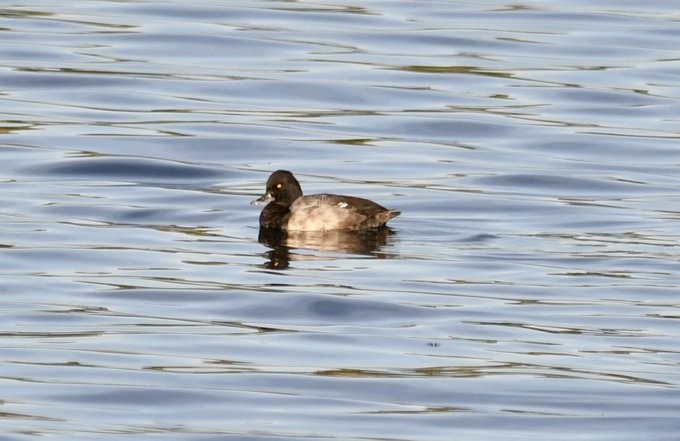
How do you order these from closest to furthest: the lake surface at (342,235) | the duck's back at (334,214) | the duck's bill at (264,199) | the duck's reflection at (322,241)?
1. the lake surface at (342,235)
2. the duck's reflection at (322,241)
3. the duck's back at (334,214)
4. the duck's bill at (264,199)

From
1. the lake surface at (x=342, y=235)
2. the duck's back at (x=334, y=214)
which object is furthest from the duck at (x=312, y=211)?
the lake surface at (x=342, y=235)

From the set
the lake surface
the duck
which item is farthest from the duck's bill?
the lake surface

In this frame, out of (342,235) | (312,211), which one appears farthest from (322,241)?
(312,211)

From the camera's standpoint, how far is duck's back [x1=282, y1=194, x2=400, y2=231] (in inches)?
614

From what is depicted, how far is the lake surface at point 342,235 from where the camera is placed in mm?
9922

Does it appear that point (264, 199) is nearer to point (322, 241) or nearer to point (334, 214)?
point (334, 214)

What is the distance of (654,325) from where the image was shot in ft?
38.9

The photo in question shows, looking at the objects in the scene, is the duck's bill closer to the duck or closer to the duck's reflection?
the duck

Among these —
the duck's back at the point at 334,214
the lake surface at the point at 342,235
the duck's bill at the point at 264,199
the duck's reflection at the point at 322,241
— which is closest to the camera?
the lake surface at the point at 342,235

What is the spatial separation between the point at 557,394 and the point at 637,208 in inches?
275

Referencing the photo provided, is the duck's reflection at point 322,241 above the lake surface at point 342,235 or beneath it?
beneath

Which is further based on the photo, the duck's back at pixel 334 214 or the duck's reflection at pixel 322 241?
the duck's back at pixel 334 214

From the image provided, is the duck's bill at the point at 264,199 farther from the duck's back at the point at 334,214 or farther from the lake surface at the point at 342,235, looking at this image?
the duck's back at the point at 334,214

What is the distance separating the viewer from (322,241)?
15.6m
